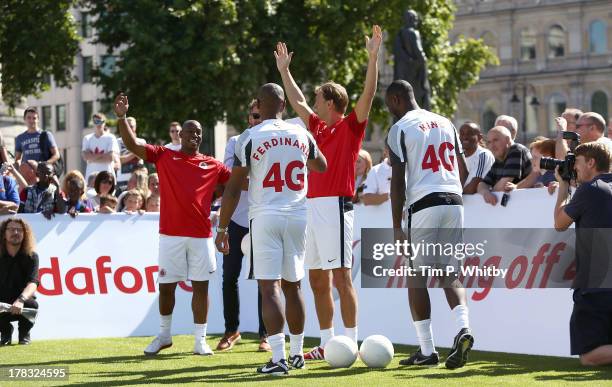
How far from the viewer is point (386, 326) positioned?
1389 cm

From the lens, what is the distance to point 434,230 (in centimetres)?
1059

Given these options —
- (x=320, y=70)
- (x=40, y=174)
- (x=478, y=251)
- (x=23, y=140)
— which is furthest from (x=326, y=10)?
(x=478, y=251)

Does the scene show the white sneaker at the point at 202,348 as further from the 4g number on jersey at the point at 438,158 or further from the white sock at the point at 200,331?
the 4g number on jersey at the point at 438,158

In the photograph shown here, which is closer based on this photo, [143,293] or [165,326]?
[165,326]

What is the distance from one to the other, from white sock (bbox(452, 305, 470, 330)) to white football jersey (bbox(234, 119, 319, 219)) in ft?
4.88

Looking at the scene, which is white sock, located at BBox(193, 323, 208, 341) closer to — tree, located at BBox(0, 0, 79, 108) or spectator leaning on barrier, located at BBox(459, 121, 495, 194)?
spectator leaning on barrier, located at BBox(459, 121, 495, 194)

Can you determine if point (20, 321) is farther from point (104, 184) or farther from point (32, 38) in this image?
point (32, 38)

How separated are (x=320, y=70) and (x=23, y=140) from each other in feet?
73.1

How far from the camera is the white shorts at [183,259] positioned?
12320 millimetres

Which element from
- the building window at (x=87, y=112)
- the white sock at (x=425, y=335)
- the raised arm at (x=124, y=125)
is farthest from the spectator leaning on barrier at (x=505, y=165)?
the building window at (x=87, y=112)

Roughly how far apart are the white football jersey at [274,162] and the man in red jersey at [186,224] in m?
1.91

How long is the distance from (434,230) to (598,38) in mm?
70439

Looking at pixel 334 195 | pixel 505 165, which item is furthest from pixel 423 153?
pixel 505 165

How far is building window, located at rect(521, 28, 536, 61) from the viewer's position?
8169 cm
